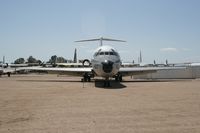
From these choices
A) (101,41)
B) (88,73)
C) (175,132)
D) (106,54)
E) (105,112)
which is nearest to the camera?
(175,132)

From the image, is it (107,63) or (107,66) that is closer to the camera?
(107,66)

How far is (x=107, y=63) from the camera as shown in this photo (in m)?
22.5

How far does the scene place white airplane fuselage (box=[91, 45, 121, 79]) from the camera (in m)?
22.5

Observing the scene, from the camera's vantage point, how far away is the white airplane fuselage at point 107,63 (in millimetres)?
22452

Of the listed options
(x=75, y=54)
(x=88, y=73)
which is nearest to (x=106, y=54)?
(x=88, y=73)

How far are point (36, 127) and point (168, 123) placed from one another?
3.69 m

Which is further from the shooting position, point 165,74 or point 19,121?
point 165,74

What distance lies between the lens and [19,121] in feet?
25.0

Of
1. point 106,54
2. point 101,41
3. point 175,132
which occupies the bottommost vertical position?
point 175,132

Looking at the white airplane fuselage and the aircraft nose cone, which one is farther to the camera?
A: the white airplane fuselage

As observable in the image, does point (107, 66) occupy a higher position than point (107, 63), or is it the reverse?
point (107, 63)

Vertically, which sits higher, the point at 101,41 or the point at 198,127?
the point at 101,41

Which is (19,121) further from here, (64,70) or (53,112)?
(64,70)

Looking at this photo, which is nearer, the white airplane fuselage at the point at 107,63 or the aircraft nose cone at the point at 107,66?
the aircraft nose cone at the point at 107,66
